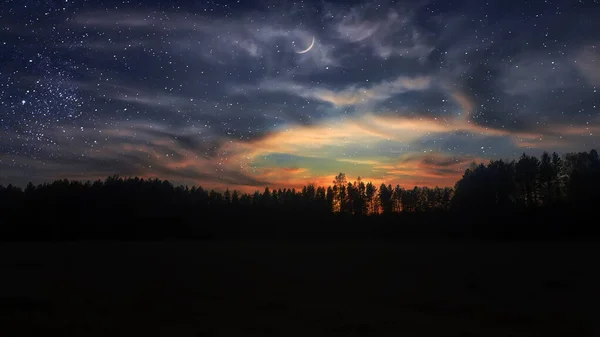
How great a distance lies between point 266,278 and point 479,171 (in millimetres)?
72869

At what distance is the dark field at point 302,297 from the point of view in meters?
14.1

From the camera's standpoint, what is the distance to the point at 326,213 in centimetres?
9350

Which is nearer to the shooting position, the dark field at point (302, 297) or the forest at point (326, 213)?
the dark field at point (302, 297)

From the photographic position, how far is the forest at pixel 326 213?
64.1m

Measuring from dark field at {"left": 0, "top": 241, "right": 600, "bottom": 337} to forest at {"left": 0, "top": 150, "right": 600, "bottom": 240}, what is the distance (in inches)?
1262

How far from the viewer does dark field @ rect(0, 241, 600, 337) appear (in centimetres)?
1414

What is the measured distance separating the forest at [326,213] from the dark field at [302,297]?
32.1 m

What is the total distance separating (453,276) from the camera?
26.7m

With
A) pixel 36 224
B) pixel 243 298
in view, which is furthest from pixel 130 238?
pixel 243 298

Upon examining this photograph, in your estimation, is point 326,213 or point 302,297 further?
point 326,213

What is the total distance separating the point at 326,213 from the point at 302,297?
74.0 m

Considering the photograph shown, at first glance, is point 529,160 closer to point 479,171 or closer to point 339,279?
point 479,171

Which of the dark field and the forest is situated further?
the forest

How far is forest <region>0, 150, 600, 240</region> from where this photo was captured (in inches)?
2522
